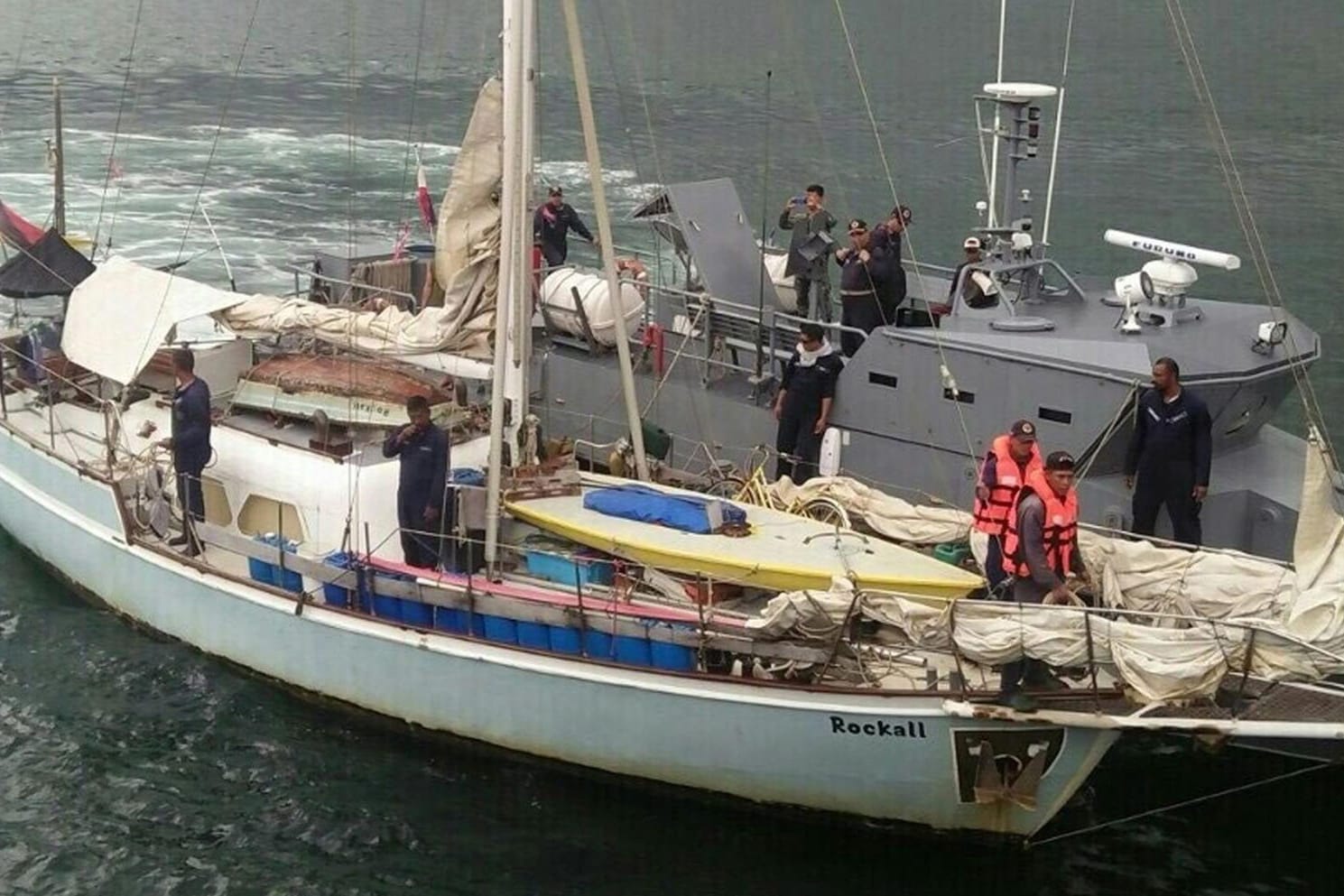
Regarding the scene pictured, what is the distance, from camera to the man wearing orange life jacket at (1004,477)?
14.0 m

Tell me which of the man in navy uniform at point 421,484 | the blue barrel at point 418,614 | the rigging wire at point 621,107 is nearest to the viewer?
the blue barrel at point 418,614

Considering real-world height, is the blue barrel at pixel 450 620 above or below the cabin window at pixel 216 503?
below

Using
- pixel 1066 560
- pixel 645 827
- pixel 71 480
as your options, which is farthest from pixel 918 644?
pixel 71 480

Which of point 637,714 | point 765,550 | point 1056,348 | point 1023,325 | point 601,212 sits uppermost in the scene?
point 601,212

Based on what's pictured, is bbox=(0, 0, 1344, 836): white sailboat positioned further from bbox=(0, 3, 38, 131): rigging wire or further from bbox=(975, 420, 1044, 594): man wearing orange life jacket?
bbox=(0, 3, 38, 131): rigging wire

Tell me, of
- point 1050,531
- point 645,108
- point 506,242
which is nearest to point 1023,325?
point 1050,531

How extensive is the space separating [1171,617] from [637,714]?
4633mm

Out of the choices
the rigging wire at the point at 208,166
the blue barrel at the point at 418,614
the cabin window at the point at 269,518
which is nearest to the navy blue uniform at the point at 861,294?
the blue barrel at the point at 418,614

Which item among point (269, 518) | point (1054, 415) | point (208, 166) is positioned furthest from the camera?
point (208, 166)

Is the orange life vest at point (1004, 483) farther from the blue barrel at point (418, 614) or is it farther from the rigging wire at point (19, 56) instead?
the rigging wire at point (19, 56)

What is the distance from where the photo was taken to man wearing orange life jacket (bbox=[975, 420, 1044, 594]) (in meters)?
A: 14.0

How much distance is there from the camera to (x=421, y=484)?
16188 mm

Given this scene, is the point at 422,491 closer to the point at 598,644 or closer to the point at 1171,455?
the point at 598,644

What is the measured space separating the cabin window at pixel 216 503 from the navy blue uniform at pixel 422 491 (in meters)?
2.69
